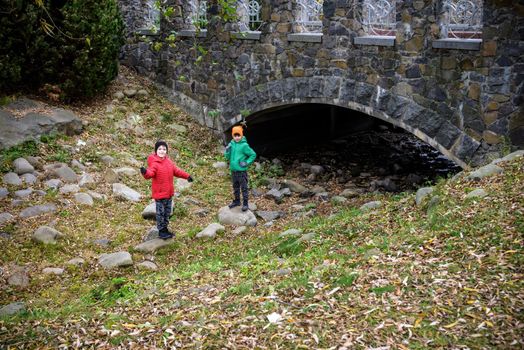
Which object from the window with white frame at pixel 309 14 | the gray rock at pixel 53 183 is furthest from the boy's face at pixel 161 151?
the window with white frame at pixel 309 14

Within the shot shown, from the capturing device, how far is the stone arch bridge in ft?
23.4

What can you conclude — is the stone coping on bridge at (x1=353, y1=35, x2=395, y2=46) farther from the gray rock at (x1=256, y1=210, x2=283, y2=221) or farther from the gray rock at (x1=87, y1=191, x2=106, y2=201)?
the gray rock at (x1=87, y1=191, x2=106, y2=201)

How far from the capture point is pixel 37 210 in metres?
7.60

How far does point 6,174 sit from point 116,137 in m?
2.56

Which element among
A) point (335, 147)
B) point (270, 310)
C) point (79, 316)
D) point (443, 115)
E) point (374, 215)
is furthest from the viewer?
point (335, 147)

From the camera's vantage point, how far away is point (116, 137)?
1036 cm

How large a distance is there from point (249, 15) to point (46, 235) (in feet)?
19.6

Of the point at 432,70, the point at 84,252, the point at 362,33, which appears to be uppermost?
the point at 362,33

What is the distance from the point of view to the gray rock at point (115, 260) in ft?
21.5

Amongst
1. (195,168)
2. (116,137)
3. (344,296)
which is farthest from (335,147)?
(344,296)

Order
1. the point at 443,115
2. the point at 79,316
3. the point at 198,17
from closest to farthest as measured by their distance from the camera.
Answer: the point at 79,316, the point at 443,115, the point at 198,17

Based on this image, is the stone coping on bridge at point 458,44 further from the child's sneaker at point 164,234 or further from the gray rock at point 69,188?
the gray rock at point 69,188

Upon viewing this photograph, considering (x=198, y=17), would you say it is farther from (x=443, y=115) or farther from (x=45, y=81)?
(x=443, y=115)

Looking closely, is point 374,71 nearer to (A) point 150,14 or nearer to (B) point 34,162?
(B) point 34,162
